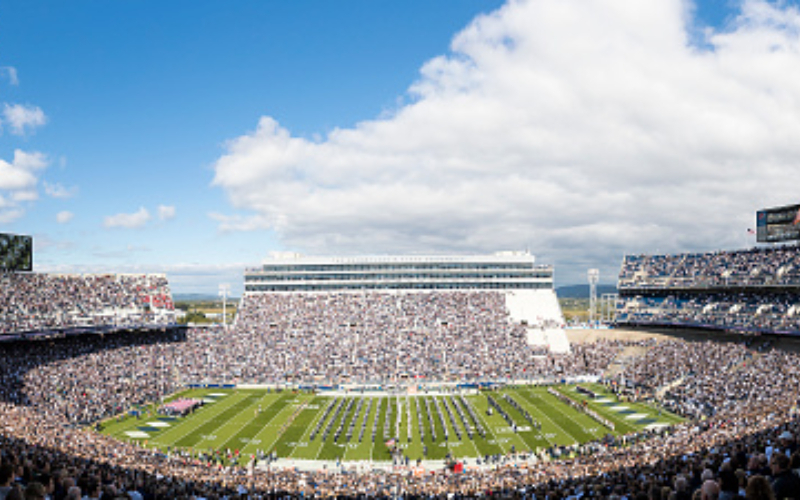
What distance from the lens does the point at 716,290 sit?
5312cm

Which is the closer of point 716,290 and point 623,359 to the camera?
point 623,359

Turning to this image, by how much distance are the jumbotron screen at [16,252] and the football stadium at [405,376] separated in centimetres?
19

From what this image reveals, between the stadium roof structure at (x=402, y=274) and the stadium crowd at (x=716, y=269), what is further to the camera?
the stadium roof structure at (x=402, y=274)

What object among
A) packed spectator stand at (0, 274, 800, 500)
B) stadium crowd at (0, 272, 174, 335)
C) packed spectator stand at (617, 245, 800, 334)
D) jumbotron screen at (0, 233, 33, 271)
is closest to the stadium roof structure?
packed spectator stand at (0, 274, 800, 500)

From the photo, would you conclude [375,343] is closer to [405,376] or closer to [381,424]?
[405,376]

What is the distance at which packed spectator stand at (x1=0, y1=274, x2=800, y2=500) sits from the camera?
35.1 feet

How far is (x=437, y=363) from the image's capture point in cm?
5262

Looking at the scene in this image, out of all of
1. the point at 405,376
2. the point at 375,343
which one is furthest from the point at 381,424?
the point at 375,343

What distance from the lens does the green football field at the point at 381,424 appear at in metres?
31.8

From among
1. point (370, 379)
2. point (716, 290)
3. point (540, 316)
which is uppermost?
point (716, 290)

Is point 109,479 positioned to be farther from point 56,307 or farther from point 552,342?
point 552,342

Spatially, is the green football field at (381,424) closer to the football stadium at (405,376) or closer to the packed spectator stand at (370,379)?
the football stadium at (405,376)

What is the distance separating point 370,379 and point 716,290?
36.4 meters

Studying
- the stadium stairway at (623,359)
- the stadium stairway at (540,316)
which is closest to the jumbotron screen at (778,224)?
the stadium stairway at (623,359)
